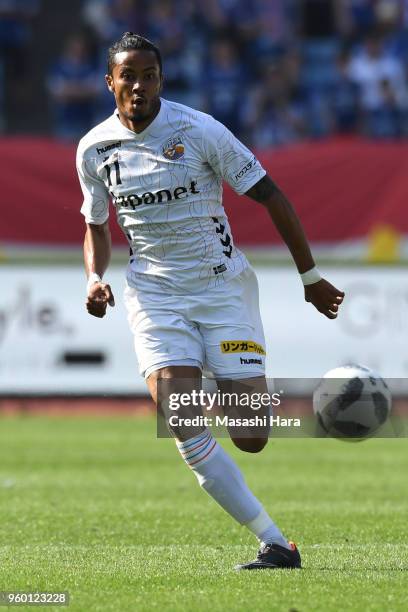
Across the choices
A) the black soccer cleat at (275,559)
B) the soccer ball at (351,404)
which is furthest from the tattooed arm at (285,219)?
the black soccer cleat at (275,559)

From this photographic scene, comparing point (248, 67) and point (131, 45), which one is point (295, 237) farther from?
point (248, 67)

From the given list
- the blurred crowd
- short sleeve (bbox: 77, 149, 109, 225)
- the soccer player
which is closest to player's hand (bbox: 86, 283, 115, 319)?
the soccer player

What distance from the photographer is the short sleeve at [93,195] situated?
6802 millimetres

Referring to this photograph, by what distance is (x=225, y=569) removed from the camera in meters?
6.44

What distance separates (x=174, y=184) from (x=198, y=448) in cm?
132

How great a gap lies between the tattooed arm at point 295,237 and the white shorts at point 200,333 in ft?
1.28

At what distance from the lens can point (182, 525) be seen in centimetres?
837

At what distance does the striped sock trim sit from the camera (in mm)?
6434

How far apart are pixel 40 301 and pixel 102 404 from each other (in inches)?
78.2

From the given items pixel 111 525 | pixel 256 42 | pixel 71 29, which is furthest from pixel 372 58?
pixel 111 525

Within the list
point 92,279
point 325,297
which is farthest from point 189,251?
point 325,297

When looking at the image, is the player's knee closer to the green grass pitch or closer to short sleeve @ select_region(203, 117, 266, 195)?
the green grass pitch

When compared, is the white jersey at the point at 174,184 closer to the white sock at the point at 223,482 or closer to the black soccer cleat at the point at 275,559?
the white sock at the point at 223,482

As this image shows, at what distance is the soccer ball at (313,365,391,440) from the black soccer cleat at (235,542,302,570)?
0.73m
